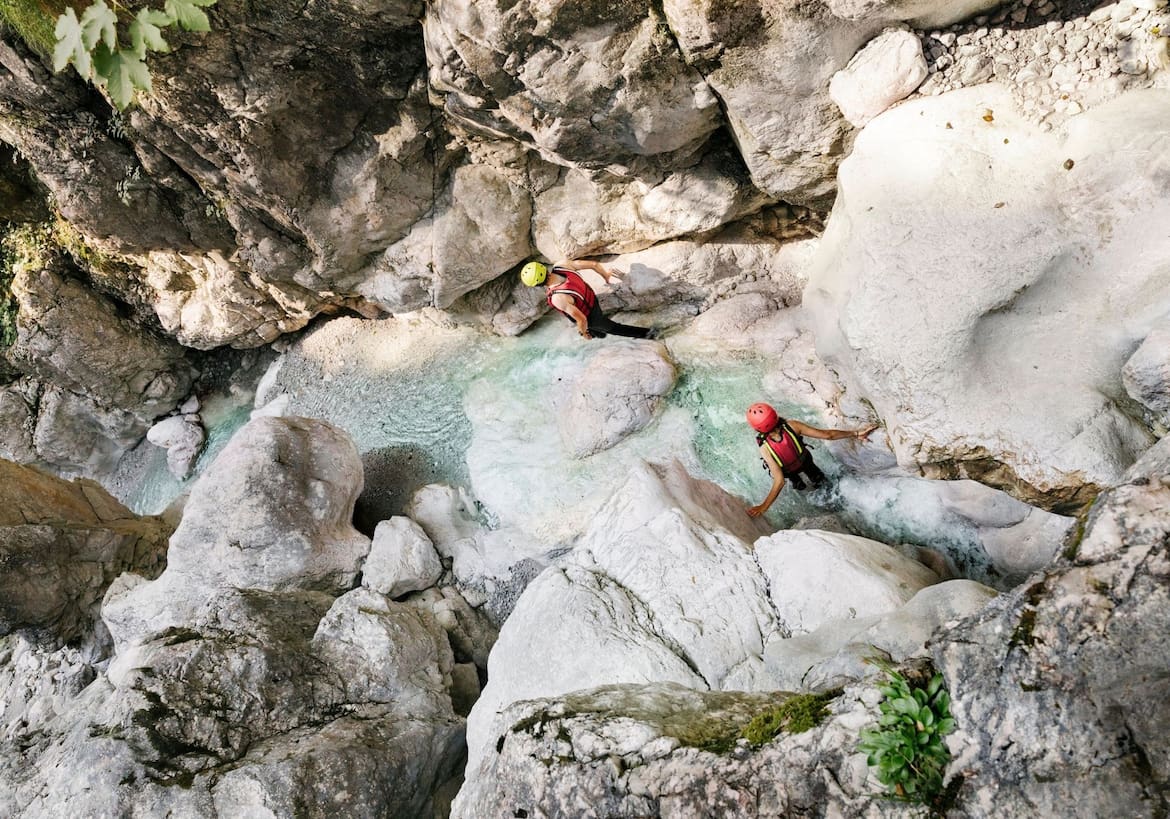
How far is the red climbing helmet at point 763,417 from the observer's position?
647 cm

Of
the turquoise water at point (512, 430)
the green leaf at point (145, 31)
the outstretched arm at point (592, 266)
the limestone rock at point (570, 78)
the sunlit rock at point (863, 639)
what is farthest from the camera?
the outstretched arm at point (592, 266)

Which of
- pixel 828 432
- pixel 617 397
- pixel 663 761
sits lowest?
pixel 828 432

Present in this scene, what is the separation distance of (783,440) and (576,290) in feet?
10.9

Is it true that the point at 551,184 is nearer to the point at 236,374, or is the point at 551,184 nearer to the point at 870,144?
the point at 870,144

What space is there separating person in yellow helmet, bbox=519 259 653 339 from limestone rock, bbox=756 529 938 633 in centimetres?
412

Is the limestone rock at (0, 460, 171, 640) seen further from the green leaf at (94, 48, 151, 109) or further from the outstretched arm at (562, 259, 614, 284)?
the green leaf at (94, 48, 151, 109)

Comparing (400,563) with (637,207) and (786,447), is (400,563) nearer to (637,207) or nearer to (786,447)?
(786,447)

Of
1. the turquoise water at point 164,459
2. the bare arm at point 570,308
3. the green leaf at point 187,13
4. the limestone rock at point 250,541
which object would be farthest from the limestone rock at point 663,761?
the turquoise water at point 164,459

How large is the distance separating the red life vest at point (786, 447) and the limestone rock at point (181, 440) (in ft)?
34.8

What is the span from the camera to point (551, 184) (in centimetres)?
816

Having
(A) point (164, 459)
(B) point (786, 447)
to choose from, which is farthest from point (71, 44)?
(A) point (164, 459)

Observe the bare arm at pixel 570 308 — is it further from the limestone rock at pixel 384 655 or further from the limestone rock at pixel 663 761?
the limestone rock at pixel 663 761

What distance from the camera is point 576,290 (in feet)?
27.3

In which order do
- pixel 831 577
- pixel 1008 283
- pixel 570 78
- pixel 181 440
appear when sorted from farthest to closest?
pixel 181 440, pixel 570 78, pixel 831 577, pixel 1008 283
